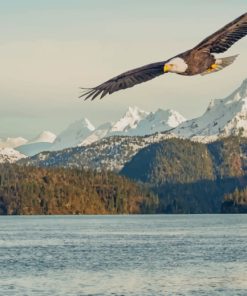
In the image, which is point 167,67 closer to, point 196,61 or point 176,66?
point 176,66

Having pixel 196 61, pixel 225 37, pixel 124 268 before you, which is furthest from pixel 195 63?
pixel 124 268

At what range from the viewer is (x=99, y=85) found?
817 inches

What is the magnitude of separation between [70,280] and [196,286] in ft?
51.0

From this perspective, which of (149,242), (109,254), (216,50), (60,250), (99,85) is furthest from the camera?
(149,242)

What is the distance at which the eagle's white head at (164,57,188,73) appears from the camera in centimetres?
1766

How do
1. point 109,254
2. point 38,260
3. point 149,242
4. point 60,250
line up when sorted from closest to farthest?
point 38,260 → point 109,254 → point 60,250 → point 149,242

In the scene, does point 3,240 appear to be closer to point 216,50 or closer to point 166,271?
point 166,271

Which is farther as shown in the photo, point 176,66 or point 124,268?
point 124,268

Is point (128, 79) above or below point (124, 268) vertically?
above

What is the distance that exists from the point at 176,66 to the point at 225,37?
1.60 m

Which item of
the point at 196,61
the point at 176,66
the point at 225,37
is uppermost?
the point at 225,37

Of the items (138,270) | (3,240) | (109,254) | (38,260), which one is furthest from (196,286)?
(3,240)

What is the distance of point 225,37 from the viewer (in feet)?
61.7

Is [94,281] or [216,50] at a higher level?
[216,50]
